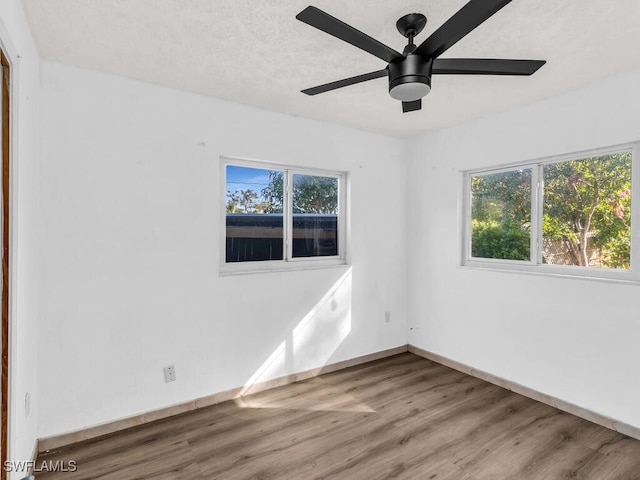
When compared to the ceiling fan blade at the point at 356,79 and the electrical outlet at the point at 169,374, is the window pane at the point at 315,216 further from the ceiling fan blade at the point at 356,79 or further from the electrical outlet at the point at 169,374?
the ceiling fan blade at the point at 356,79

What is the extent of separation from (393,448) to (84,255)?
2.42 m

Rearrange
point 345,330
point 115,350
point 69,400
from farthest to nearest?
point 345,330 → point 115,350 → point 69,400

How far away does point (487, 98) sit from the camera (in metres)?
2.89

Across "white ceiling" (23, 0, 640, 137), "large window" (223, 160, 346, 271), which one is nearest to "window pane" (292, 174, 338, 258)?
"large window" (223, 160, 346, 271)

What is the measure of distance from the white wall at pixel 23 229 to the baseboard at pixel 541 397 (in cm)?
344

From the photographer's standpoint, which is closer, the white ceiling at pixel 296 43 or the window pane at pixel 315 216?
the white ceiling at pixel 296 43

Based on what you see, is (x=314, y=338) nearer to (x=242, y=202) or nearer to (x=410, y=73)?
(x=242, y=202)

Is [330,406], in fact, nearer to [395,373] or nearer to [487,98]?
[395,373]

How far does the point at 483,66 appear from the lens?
170 centimetres

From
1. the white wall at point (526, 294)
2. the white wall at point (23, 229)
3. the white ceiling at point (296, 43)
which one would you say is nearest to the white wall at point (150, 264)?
the white wall at point (23, 229)

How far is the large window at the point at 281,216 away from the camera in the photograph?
315 cm

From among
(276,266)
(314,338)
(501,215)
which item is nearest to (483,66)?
(501,215)

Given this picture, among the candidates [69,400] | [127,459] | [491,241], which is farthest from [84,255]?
[491,241]

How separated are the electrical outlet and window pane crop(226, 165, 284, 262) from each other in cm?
95
